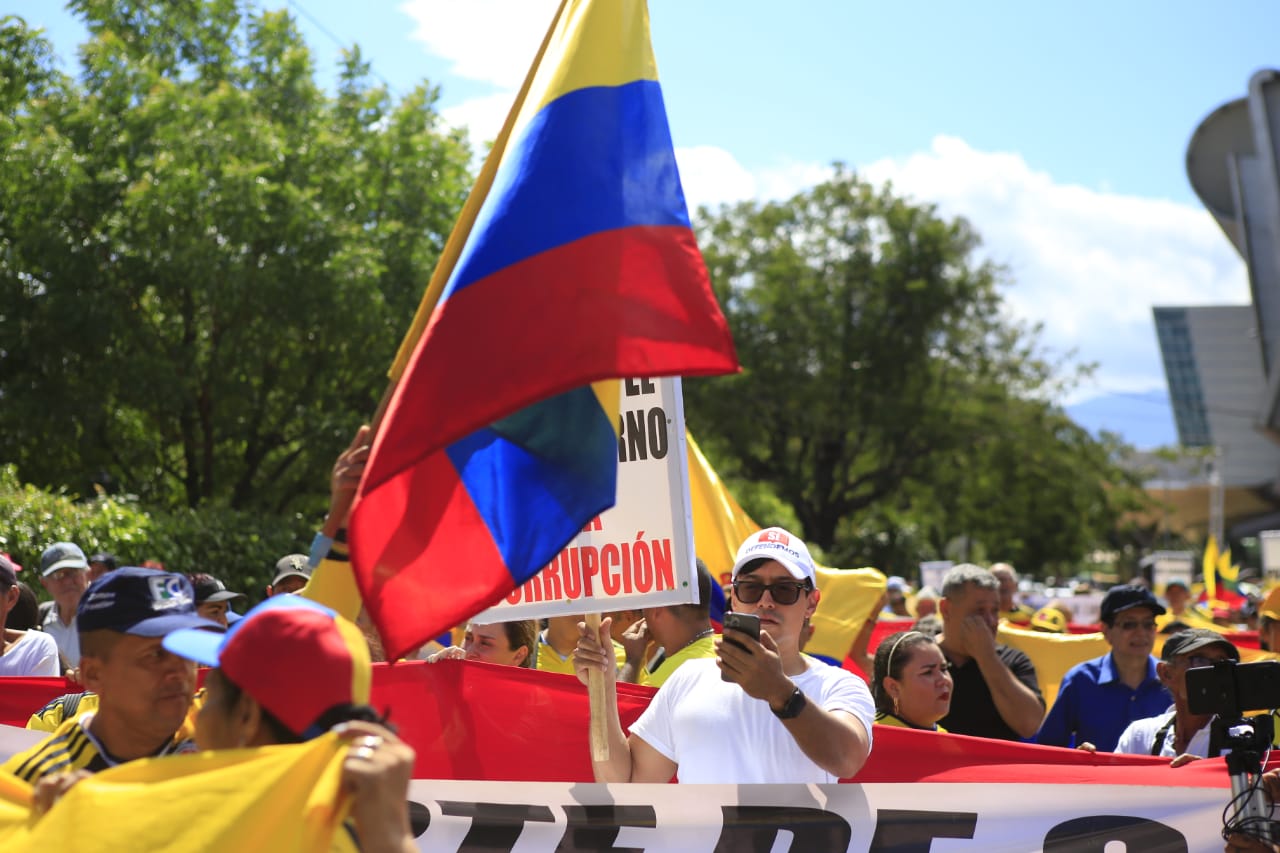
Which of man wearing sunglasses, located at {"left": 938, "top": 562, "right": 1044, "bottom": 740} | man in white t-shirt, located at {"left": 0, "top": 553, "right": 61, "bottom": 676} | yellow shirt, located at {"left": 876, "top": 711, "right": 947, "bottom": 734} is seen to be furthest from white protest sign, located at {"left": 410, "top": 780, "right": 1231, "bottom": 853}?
man in white t-shirt, located at {"left": 0, "top": 553, "right": 61, "bottom": 676}

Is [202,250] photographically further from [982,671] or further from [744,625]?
[744,625]

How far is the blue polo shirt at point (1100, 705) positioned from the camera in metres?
6.58

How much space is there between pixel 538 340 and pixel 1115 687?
166 inches

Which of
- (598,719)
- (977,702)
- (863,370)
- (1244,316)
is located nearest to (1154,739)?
(977,702)

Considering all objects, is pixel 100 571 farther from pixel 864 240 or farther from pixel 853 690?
pixel 864 240

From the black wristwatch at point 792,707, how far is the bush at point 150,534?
30.8 ft

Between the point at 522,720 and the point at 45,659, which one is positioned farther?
the point at 45,659

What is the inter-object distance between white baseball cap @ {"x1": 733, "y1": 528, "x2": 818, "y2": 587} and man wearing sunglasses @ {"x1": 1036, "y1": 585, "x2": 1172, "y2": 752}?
277cm

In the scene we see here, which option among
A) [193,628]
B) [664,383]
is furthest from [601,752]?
[193,628]

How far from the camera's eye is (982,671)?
6.62m

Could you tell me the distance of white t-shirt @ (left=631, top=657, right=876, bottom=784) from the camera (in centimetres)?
427

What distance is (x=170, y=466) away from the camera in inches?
783

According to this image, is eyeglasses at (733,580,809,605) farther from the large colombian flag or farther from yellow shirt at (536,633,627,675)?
yellow shirt at (536,633,627,675)

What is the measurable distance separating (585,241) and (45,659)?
14.7 ft
